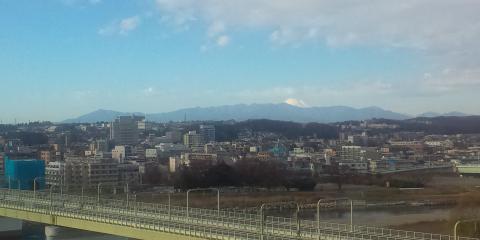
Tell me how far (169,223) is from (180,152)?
284ft

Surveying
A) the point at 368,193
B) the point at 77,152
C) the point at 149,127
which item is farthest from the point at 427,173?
the point at 149,127

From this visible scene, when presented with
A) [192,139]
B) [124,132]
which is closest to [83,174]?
[192,139]

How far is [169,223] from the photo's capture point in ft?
70.0

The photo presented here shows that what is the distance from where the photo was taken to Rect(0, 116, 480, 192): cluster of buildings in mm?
64438

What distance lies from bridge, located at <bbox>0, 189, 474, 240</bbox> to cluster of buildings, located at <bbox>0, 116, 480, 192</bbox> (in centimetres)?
2245

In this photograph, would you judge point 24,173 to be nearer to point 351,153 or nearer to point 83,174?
point 83,174

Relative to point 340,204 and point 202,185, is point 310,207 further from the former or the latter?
point 202,185

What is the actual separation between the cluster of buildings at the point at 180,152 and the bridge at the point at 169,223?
884 inches

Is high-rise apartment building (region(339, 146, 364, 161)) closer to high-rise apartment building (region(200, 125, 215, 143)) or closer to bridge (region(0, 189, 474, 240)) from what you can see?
high-rise apartment building (region(200, 125, 215, 143))

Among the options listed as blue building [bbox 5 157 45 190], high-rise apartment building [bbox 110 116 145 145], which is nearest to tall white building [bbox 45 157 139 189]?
blue building [bbox 5 157 45 190]

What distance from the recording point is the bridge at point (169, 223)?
18062 millimetres

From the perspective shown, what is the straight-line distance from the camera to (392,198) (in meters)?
55.1

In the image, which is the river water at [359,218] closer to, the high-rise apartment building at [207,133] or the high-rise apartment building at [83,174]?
the high-rise apartment building at [83,174]

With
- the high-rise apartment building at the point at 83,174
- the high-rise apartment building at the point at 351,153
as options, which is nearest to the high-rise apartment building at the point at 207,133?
the high-rise apartment building at the point at 351,153
